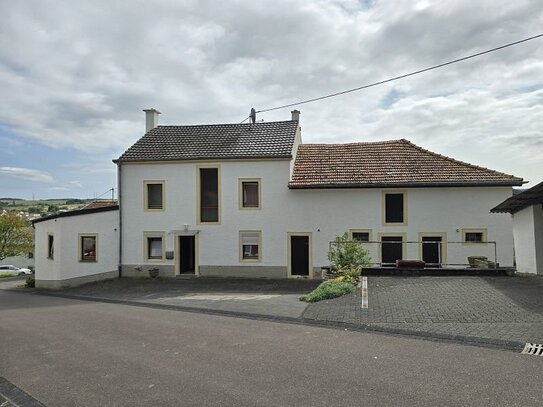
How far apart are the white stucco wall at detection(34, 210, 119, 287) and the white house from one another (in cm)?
15

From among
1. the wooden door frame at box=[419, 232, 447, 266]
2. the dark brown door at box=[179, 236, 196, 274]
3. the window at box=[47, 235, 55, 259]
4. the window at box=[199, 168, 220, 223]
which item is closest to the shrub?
the wooden door frame at box=[419, 232, 447, 266]

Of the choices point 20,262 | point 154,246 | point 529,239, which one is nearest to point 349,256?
point 529,239

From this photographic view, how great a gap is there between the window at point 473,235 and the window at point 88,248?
18087 mm

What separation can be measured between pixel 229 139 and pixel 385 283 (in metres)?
13.3

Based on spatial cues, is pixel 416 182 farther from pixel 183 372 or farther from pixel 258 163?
pixel 183 372

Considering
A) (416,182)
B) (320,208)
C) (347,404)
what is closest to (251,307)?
(347,404)

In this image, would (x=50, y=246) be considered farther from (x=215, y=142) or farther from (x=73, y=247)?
(x=215, y=142)

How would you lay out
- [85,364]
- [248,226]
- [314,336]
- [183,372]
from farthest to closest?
1. [248,226]
2. [314,336]
3. [85,364]
4. [183,372]

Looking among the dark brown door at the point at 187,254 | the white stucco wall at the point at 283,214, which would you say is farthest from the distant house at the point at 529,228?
the dark brown door at the point at 187,254

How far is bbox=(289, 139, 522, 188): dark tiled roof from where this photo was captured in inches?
792

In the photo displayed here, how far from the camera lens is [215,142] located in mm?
23953

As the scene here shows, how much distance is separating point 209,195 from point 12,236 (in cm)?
3943

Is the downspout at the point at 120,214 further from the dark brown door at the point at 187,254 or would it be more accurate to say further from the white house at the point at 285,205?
the dark brown door at the point at 187,254

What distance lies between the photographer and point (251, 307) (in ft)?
41.2
